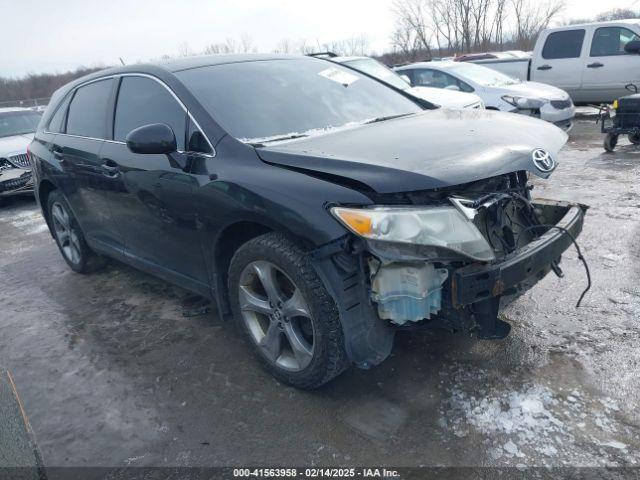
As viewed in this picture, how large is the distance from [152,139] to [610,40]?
36.9 ft

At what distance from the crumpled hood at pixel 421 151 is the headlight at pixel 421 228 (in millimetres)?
112

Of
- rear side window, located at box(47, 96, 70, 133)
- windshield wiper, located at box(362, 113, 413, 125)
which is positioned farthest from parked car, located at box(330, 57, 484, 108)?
windshield wiper, located at box(362, 113, 413, 125)

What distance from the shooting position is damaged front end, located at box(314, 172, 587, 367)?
219 centimetres

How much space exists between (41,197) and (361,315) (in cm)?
420

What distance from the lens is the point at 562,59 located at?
11.4 metres

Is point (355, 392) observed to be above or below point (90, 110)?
below

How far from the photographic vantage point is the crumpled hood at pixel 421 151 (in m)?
2.27

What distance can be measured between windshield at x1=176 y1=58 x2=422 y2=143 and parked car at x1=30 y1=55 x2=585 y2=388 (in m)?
0.01

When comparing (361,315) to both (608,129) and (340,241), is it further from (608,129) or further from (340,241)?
(608,129)

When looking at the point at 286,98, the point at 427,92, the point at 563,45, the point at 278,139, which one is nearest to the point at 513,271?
the point at 278,139

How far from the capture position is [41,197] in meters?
5.21

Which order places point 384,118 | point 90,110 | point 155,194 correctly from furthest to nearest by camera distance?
1. point 90,110
2. point 384,118
3. point 155,194

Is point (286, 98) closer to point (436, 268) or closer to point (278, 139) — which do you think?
point (278, 139)

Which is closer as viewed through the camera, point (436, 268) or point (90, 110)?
point (436, 268)
